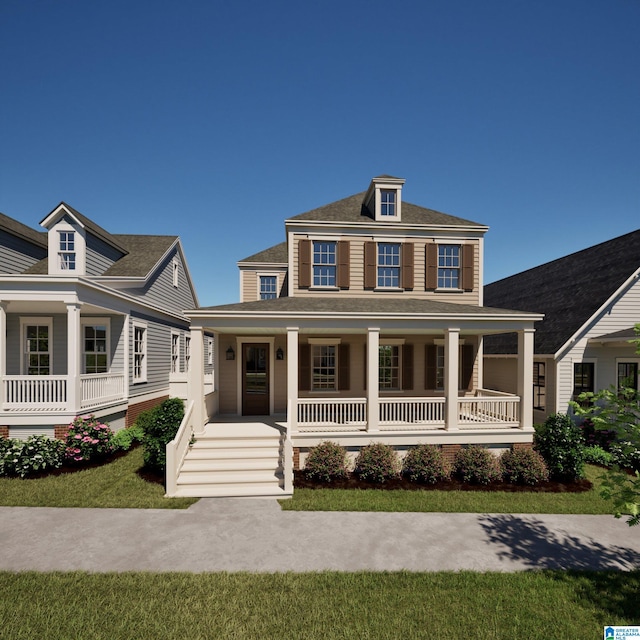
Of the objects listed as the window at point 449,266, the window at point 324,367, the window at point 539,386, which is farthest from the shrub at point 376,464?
the window at point 539,386

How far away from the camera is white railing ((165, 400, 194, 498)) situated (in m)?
8.38

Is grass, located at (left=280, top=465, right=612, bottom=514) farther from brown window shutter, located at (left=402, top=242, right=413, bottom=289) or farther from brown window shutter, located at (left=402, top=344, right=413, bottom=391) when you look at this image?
brown window shutter, located at (left=402, top=242, right=413, bottom=289)

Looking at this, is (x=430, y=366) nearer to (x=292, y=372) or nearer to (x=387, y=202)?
(x=292, y=372)

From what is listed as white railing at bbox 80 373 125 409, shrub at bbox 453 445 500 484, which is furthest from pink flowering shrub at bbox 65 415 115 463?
shrub at bbox 453 445 500 484

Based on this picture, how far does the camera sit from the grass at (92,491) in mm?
7840

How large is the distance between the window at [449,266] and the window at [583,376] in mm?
5977

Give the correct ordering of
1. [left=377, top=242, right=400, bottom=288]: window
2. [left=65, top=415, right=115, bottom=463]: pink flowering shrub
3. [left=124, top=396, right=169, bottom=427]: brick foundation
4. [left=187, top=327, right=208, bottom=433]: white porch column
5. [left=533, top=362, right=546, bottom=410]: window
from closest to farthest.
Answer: [left=65, top=415, right=115, bottom=463]: pink flowering shrub → [left=187, top=327, right=208, bottom=433]: white porch column → [left=124, top=396, right=169, bottom=427]: brick foundation → [left=377, top=242, right=400, bottom=288]: window → [left=533, top=362, right=546, bottom=410]: window

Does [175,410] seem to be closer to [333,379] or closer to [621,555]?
[333,379]

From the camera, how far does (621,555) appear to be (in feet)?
20.5

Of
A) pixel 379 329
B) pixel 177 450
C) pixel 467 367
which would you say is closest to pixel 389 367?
pixel 467 367

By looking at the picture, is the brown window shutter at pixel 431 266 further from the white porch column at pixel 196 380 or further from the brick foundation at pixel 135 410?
the brick foundation at pixel 135 410

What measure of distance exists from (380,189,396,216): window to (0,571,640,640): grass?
1223 cm

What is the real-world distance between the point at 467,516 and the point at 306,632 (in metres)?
4.86

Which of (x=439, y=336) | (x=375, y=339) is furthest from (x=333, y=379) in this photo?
(x=439, y=336)
